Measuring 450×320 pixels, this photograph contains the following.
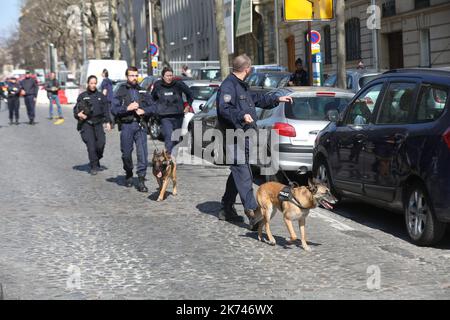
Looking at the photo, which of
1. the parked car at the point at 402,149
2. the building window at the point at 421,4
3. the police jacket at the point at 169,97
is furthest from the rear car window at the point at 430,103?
the building window at the point at 421,4

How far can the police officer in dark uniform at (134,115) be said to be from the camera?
13258 millimetres

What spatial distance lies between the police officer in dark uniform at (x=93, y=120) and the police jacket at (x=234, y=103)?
20.9ft

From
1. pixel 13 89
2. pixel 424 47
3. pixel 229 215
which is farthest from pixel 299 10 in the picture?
pixel 13 89

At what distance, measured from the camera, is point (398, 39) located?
3378cm

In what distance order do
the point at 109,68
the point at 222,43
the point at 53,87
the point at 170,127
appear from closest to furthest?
the point at 170,127, the point at 222,43, the point at 53,87, the point at 109,68

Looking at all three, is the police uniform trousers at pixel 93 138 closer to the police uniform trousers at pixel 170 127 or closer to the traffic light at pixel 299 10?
the police uniform trousers at pixel 170 127

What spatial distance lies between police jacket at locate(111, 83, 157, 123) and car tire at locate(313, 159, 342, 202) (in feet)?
9.66

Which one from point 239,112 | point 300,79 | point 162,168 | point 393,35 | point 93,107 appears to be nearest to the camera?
point 239,112

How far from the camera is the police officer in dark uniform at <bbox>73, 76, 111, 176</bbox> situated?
610 inches

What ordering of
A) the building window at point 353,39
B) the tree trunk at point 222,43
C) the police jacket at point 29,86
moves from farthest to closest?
the building window at point 353,39, the police jacket at point 29,86, the tree trunk at point 222,43

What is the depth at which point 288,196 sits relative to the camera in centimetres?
830

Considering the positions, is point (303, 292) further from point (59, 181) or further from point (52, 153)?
point (52, 153)

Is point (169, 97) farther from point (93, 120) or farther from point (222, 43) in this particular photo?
point (222, 43)

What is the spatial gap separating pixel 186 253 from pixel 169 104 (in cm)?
539
